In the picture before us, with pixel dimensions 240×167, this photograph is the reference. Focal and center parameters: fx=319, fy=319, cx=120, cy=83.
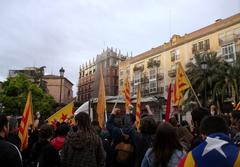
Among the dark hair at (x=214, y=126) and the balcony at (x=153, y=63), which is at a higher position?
the balcony at (x=153, y=63)

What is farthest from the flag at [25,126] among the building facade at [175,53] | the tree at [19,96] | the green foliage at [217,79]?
the tree at [19,96]

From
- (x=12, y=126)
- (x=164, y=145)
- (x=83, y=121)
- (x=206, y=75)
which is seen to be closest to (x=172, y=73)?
(x=206, y=75)

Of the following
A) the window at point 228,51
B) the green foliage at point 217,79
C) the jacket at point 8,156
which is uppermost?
the window at point 228,51

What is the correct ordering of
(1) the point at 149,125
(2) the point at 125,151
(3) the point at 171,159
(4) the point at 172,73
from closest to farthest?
(3) the point at 171,159
(1) the point at 149,125
(2) the point at 125,151
(4) the point at 172,73

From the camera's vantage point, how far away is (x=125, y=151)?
5.13 m

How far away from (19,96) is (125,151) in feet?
130

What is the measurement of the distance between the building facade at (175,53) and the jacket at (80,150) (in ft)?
110

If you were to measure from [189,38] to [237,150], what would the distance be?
43522 mm

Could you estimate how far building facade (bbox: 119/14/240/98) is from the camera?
38.4 meters

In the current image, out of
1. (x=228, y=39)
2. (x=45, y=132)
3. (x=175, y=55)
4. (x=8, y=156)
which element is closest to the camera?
(x=8, y=156)

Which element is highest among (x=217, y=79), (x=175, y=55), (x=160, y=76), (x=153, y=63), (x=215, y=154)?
(x=175, y=55)

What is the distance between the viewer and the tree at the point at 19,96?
41950 mm

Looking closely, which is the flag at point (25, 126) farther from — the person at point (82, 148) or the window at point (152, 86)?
the window at point (152, 86)

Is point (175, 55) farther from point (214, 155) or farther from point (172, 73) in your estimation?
point (214, 155)
